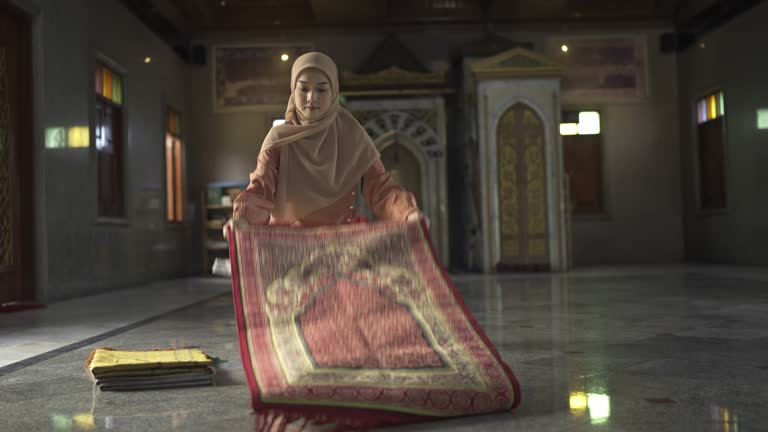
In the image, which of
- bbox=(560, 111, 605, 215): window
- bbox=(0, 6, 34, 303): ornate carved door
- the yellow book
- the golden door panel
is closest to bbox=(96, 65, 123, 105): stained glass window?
bbox=(0, 6, 34, 303): ornate carved door

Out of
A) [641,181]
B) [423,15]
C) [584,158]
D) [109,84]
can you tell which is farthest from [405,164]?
[109,84]

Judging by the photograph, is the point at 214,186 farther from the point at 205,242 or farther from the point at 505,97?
the point at 505,97

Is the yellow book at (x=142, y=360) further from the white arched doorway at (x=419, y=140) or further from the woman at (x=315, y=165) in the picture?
the white arched doorway at (x=419, y=140)

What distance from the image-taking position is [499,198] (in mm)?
10609

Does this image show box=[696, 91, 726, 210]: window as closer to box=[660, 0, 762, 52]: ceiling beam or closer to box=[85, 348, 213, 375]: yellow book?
box=[660, 0, 762, 52]: ceiling beam

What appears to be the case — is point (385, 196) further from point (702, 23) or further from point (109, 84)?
point (702, 23)

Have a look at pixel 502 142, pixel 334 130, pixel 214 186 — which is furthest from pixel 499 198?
pixel 334 130

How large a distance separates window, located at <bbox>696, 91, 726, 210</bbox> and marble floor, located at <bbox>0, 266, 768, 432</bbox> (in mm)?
5312

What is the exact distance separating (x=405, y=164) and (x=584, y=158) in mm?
3287

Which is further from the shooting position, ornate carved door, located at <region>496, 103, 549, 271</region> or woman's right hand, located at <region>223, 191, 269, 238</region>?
ornate carved door, located at <region>496, 103, 549, 271</region>

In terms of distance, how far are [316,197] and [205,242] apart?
346 inches

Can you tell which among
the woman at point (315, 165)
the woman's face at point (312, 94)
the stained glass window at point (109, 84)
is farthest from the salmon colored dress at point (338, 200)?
the stained glass window at point (109, 84)

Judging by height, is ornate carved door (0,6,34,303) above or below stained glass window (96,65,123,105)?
below

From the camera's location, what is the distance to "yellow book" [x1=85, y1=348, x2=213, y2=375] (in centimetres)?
288
